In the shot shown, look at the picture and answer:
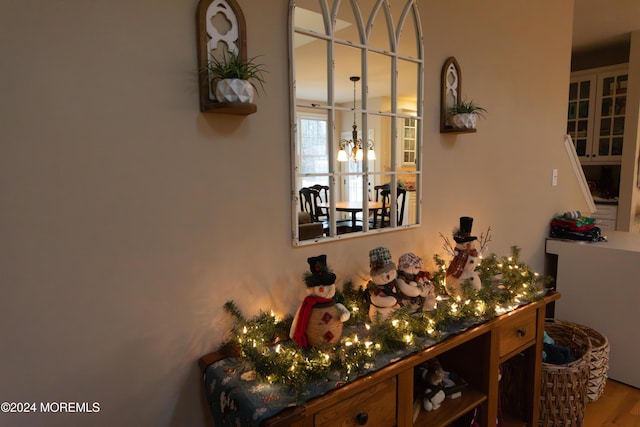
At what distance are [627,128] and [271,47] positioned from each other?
12.4ft

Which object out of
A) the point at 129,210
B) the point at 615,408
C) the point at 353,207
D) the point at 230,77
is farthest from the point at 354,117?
the point at 615,408

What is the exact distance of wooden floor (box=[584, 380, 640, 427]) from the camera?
1.92 m

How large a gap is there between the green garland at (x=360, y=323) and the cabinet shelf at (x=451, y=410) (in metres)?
0.32

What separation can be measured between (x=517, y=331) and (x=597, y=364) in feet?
2.65

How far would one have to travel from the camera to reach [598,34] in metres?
3.60

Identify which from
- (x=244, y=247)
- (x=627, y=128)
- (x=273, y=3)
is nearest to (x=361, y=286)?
(x=244, y=247)

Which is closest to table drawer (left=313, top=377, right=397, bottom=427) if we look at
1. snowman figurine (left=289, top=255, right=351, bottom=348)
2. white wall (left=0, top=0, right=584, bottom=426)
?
snowman figurine (left=289, top=255, right=351, bottom=348)

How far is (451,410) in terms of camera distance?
1406 mm

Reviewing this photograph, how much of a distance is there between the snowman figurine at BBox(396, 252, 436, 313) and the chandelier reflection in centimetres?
41

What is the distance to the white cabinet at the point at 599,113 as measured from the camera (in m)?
3.80

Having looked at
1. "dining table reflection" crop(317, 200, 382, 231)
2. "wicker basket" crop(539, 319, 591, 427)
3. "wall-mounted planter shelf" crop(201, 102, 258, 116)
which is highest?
"wall-mounted planter shelf" crop(201, 102, 258, 116)

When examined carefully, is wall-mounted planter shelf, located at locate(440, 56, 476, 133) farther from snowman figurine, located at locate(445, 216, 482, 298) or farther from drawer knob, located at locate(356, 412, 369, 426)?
drawer knob, located at locate(356, 412, 369, 426)

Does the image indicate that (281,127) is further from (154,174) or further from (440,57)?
(440,57)

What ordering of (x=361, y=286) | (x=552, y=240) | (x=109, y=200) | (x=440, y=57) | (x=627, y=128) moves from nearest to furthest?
(x=109, y=200) → (x=361, y=286) → (x=440, y=57) → (x=552, y=240) → (x=627, y=128)
